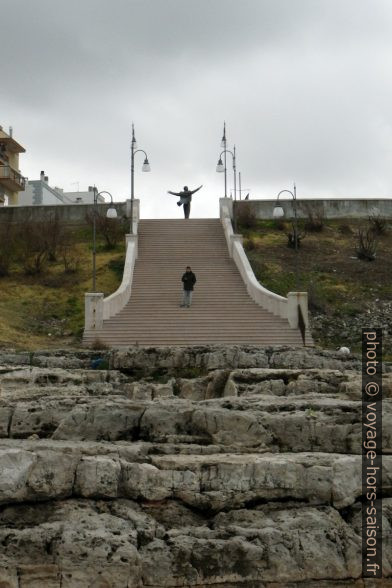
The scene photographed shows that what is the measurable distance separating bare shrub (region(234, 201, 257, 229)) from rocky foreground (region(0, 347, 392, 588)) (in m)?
22.3

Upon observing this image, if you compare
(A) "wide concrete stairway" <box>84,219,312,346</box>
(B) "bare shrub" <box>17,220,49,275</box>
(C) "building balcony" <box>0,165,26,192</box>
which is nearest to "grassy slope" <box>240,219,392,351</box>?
(A) "wide concrete stairway" <box>84,219,312,346</box>

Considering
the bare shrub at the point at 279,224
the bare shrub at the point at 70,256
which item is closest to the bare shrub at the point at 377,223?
the bare shrub at the point at 279,224

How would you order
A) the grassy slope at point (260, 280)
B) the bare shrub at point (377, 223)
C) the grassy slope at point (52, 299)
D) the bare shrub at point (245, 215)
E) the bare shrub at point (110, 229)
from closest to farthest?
the grassy slope at point (52, 299) < the grassy slope at point (260, 280) < the bare shrub at point (110, 229) < the bare shrub at point (245, 215) < the bare shrub at point (377, 223)

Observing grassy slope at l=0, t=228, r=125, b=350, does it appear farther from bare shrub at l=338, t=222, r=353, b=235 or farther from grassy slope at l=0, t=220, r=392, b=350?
bare shrub at l=338, t=222, r=353, b=235

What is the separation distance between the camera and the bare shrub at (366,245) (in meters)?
27.8

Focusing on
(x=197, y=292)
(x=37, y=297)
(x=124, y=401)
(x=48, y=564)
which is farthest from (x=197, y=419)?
(x=37, y=297)

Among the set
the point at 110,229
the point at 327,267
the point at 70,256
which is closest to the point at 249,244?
the point at 327,267

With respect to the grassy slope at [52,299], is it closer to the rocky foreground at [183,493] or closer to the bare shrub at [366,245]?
the rocky foreground at [183,493]

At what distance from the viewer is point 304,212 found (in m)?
32.8

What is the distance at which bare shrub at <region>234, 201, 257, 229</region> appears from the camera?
31188 mm

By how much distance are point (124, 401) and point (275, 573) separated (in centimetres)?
302

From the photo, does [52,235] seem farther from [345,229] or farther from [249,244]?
[345,229]

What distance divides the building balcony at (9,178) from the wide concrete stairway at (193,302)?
50.2 ft

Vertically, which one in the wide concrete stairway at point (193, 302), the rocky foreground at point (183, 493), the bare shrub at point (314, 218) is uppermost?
the bare shrub at point (314, 218)
